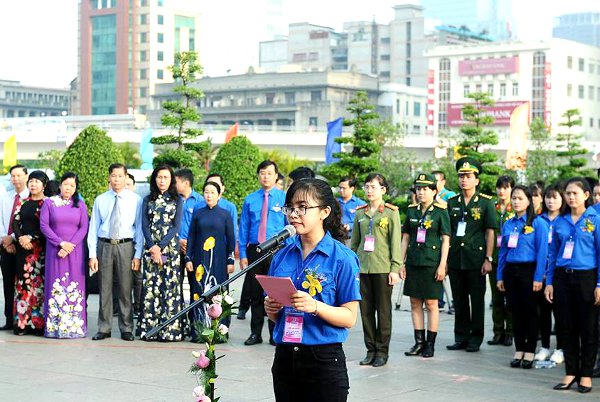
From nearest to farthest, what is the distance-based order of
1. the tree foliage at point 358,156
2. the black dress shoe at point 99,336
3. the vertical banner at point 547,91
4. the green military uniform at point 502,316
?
the black dress shoe at point 99,336
the green military uniform at point 502,316
the tree foliage at point 358,156
the vertical banner at point 547,91

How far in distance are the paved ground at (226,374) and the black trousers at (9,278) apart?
0.50m

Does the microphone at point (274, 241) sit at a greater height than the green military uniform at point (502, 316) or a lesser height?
greater

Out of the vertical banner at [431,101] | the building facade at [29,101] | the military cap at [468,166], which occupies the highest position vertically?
the building facade at [29,101]

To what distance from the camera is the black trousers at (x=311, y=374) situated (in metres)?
5.25

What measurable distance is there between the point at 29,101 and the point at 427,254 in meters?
171

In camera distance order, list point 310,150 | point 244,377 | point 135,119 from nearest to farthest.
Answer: point 244,377
point 310,150
point 135,119

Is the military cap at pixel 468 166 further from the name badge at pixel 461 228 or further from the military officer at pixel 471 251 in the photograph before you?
the name badge at pixel 461 228

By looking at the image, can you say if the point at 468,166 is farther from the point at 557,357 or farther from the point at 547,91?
the point at 547,91

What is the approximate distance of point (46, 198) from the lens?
38.4ft

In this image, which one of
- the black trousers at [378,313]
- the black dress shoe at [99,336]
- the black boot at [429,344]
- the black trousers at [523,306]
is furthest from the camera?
the black dress shoe at [99,336]

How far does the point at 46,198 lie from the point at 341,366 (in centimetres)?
711

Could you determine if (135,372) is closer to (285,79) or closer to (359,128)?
(359,128)

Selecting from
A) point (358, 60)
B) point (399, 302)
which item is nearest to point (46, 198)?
point (399, 302)

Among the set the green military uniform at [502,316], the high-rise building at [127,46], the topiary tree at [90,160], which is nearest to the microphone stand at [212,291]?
the green military uniform at [502,316]
